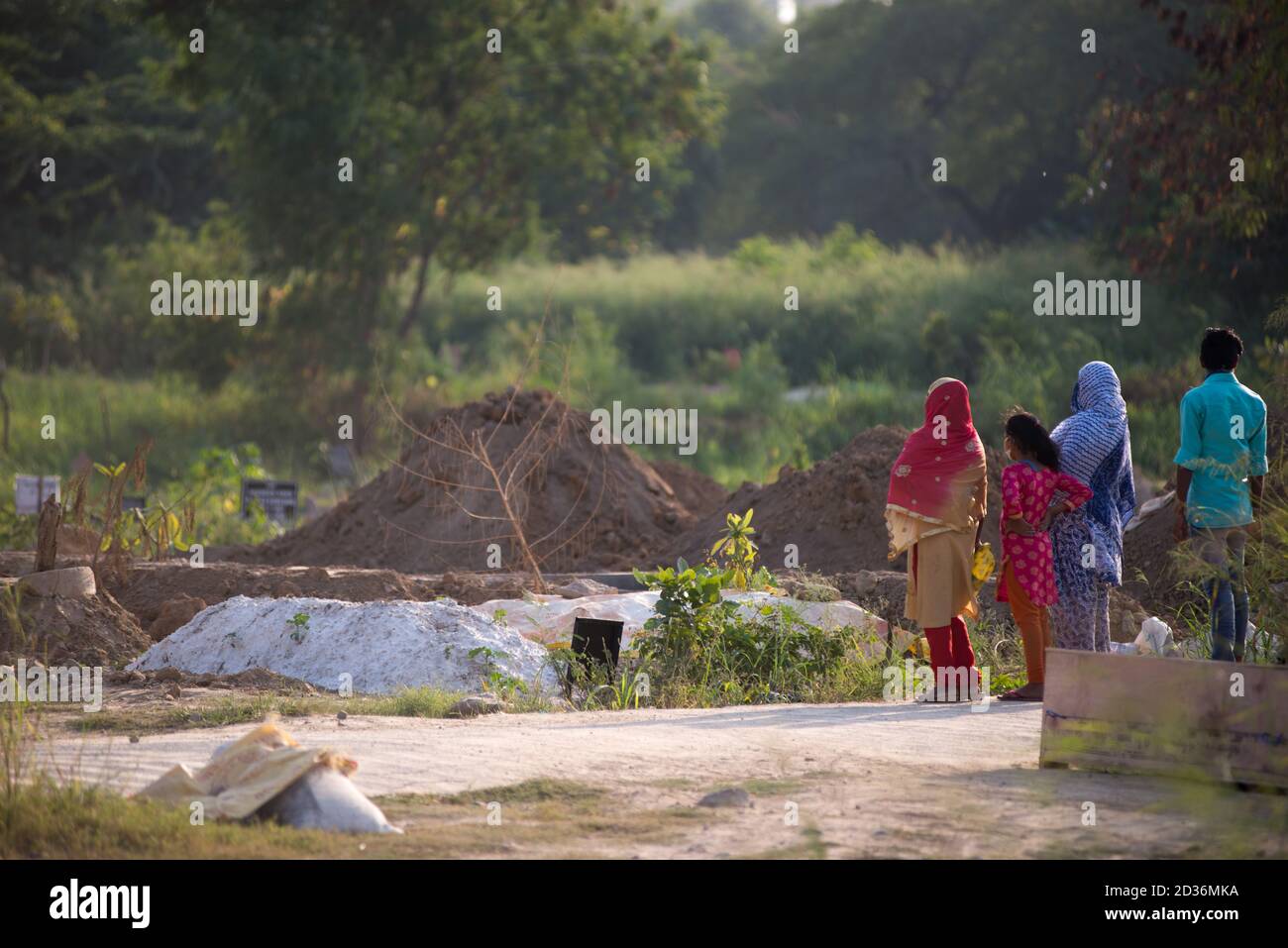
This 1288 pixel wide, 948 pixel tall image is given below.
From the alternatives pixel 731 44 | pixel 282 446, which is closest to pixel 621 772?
pixel 282 446

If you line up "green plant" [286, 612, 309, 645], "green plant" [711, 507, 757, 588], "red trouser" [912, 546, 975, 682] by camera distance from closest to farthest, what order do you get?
"red trouser" [912, 546, 975, 682] < "green plant" [286, 612, 309, 645] < "green plant" [711, 507, 757, 588]

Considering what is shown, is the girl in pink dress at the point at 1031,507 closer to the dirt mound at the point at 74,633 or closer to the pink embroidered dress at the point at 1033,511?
the pink embroidered dress at the point at 1033,511

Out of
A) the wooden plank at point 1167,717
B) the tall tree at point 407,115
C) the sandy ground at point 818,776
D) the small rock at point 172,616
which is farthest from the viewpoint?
the tall tree at point 407,115

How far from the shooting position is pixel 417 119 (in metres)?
25.0

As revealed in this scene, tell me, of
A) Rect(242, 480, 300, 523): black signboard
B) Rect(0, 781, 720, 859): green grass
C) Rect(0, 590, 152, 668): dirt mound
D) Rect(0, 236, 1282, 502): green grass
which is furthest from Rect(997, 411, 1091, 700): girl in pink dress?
Rect(0, 236, 1282, 502): green grass

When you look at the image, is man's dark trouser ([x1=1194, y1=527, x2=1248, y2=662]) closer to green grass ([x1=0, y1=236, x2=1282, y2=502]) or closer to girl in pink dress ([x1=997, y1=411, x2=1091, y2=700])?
girl in pink dress ([x1=997, y1=411, x2=1091, y2=700])

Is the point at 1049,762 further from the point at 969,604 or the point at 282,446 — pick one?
the point at 282,446

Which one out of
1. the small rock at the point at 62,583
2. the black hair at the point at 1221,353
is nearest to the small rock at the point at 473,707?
the small rock at the point at 62,583

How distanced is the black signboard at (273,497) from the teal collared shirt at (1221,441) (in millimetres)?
9853

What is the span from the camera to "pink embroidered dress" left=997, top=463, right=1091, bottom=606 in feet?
26.0

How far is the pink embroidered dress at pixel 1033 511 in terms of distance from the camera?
7.92 meters

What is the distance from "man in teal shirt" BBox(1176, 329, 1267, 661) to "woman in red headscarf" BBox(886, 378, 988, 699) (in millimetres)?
986

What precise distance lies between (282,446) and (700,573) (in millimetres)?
16205

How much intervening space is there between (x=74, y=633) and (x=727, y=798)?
211 inches
